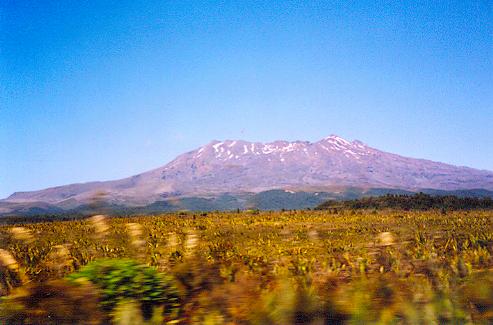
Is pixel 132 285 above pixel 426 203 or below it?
above

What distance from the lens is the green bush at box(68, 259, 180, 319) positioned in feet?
17.1

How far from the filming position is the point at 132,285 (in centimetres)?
536

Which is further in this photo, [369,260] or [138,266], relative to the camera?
[369,260]

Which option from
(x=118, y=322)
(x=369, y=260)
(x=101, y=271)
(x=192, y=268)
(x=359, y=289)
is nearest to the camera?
(x=118, y=322)

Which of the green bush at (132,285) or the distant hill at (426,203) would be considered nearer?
the green bush at (132,285)

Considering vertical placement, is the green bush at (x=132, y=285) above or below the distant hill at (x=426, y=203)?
above

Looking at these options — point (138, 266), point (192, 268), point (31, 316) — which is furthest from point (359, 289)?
point (31, 316)

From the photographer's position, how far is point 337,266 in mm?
7398

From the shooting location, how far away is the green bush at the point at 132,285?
5211 millimetres

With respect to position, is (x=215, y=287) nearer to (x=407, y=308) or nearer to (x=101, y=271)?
(x=101, y=271)

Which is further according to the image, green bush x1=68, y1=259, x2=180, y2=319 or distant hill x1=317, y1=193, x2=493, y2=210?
distant hill x1=317, y1=193, x2=493, y2=210

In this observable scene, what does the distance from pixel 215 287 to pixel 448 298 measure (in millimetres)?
2605

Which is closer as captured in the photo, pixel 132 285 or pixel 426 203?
pixel 132 285

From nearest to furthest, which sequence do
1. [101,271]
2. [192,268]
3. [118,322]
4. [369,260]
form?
[118,322], [101,271], [192,268], [369,260]
